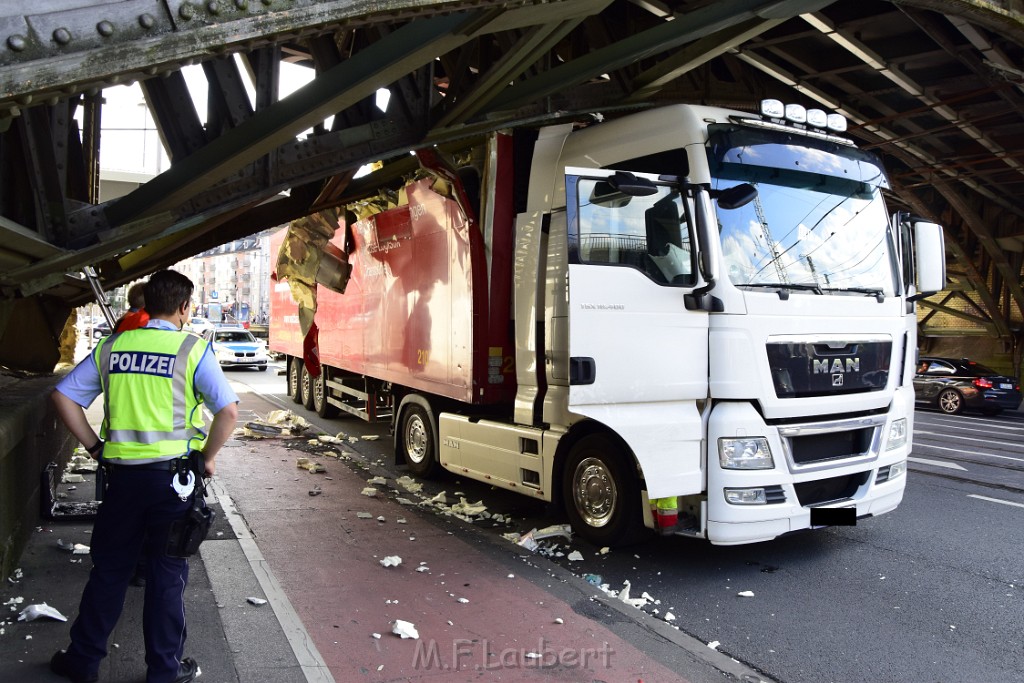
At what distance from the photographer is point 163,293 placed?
364 cm

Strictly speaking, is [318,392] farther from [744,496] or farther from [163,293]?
[163,293]

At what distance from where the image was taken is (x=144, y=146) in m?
18.7

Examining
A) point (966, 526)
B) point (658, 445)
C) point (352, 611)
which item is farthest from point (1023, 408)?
point (352, 611)

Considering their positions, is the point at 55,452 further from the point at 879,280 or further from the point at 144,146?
the point at 144,146

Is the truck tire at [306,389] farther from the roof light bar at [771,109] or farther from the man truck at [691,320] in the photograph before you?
the roof light bar at [771,109]

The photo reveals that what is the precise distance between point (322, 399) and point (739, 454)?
31.5 feet

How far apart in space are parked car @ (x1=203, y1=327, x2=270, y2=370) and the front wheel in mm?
20878

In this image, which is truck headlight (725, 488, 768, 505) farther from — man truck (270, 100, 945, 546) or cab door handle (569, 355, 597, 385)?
cab door handle (569, 355, 597, 385)

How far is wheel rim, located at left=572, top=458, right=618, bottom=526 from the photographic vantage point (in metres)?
5.74

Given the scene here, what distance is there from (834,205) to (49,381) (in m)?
7.47

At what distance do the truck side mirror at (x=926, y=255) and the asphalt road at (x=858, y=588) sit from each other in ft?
7.03

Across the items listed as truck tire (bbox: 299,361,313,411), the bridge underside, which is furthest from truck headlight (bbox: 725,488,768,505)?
truck tire (bbox: 299,361,313,411)

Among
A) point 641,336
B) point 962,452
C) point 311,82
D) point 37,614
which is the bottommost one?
point 962,452

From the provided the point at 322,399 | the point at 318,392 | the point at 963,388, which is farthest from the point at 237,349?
the point at 963,388
